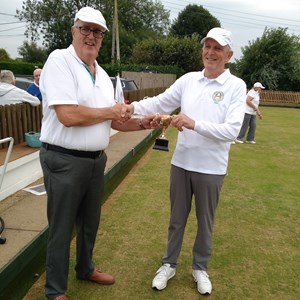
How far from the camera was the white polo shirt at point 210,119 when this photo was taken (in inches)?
111

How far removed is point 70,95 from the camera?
2.41 meters

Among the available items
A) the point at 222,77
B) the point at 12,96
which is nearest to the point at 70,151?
the point at 222,77

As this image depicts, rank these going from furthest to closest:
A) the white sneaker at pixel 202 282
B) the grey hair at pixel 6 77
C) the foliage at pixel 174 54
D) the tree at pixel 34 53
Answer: the tree at pixel 34 53 → the foliage at pixel 174 54 → the grey hair at pixel 6 77 → the white sneaker at pixel 202 282

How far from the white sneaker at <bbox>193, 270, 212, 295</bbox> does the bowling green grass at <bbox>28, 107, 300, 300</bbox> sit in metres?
0.06

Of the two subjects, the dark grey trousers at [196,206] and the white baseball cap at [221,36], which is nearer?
the white baseball cap at [221,36]

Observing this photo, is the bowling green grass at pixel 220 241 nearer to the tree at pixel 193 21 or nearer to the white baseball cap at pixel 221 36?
the white baseball cap at pixel 221 36

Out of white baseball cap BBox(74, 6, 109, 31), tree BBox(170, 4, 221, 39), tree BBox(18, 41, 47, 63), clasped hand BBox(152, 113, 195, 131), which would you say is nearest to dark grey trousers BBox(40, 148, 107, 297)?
clasped hand BBox(152, 113, 195, 131)

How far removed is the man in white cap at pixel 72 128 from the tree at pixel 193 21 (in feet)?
182

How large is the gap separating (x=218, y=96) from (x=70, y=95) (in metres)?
1.11

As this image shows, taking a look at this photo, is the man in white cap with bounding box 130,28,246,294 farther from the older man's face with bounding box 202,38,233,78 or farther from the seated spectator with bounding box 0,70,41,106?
the seated spectator with bounding box 0,70,41,106

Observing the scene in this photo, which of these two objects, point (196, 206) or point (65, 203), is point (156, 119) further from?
point (65, 203)

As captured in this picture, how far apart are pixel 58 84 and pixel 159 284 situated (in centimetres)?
183

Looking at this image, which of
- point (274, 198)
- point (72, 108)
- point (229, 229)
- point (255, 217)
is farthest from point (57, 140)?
point (274, 198)

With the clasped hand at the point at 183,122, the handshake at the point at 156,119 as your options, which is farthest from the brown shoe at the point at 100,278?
the clasped hand at the point at 183,122
